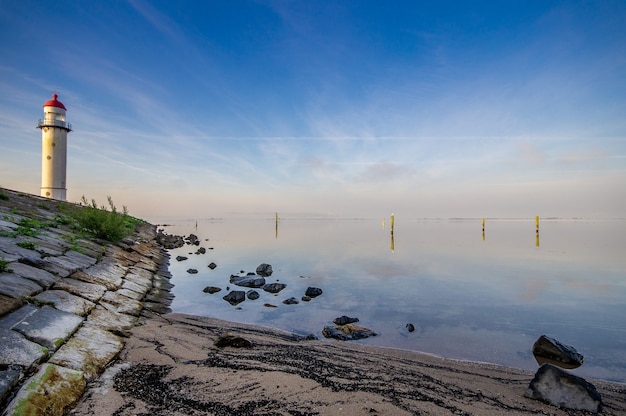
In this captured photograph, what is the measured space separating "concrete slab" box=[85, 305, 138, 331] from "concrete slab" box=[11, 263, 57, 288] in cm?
140

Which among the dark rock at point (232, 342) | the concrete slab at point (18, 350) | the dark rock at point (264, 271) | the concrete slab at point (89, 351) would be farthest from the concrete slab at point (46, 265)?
the dark rock at point (264, 271)

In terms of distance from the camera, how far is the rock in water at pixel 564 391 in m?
5.62

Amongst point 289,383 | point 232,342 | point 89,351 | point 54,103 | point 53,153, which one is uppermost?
point 54,103

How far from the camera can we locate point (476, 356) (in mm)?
9469

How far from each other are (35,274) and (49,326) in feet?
11.3

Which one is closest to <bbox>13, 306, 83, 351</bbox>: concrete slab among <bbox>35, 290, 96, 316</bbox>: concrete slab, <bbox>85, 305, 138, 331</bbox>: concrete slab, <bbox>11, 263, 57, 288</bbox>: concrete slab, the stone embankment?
the stone embankment

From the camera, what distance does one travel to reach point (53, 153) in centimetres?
4694

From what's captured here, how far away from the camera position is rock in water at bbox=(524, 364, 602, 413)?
562cm

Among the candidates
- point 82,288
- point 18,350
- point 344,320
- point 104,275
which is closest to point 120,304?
point 82,288

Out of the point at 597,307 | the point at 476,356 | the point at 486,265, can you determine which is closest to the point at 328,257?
the point at 486,265

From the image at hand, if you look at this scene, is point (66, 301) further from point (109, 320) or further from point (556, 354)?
point (556, 354)

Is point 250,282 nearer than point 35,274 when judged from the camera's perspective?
No

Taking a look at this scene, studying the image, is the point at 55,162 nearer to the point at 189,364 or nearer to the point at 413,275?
the point at 413,275

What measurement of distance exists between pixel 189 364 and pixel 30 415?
266 cm
